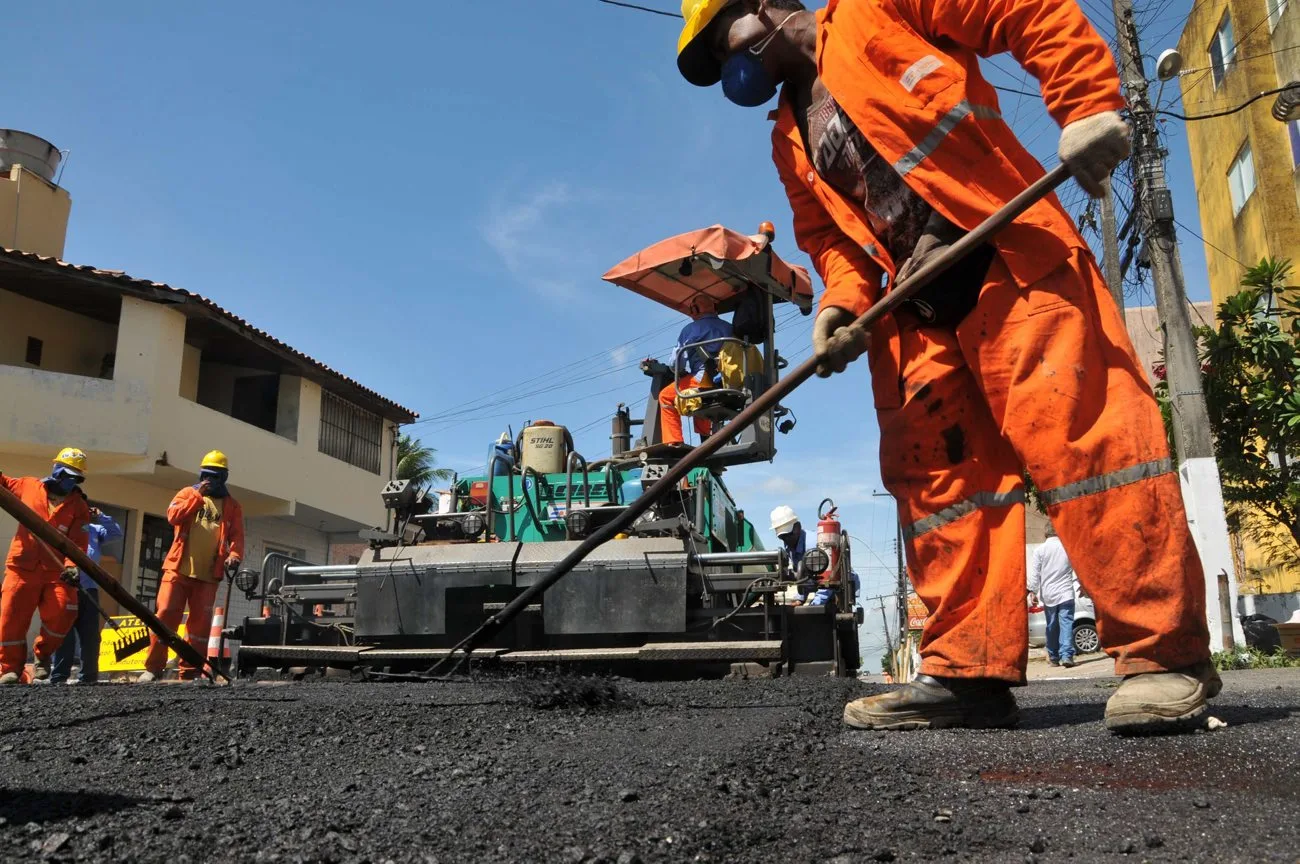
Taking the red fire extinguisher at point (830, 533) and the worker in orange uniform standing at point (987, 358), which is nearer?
the worker in orange uniform standing at point (987, 358)

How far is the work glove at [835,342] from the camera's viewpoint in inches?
117

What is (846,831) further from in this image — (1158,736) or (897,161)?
(897,161)

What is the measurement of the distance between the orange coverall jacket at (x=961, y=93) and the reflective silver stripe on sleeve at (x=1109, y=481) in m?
0.53

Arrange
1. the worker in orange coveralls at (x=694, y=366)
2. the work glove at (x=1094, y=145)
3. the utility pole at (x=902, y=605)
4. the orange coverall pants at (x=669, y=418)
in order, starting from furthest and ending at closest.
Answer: the utility pole at (x=902, y=605)
the orange coverall pants at (x=669, y=418)
the worker in orange coveralls at (x=694, y=366)
the work glove at (x=1094, y=145)

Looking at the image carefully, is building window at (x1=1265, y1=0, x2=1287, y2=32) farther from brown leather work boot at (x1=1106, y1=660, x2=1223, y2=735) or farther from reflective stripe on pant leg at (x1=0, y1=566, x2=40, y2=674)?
reflective stripe on pant leg at (x1=0, y1=566, x2=40, y2=674)

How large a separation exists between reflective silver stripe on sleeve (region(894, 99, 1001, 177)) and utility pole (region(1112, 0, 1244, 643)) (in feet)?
23.7

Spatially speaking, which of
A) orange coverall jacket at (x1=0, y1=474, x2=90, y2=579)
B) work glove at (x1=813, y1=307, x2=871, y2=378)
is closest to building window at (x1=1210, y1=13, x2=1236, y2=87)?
work glove at (x1=813, y1=307, x2=871, y2=378)

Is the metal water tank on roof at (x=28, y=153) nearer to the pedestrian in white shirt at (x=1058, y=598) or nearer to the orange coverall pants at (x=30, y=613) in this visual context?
the orange coverall pants at (x=30, y=613)

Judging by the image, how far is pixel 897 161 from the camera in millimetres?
2865

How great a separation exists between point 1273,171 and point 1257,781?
19656mm

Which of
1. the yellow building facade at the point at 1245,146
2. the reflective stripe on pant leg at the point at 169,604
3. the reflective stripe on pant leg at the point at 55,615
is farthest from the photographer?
the yellow building facade at the point at 1245,146

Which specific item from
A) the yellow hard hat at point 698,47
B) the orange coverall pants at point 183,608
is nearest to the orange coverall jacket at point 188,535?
the orange coverall pants at point 183,608

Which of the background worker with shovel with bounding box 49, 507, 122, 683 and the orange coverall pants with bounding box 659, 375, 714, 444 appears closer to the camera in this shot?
the orange coverall pants with bounding box 659, 375, 714, 444

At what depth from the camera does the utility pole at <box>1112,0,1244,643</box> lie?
32.8 feet
